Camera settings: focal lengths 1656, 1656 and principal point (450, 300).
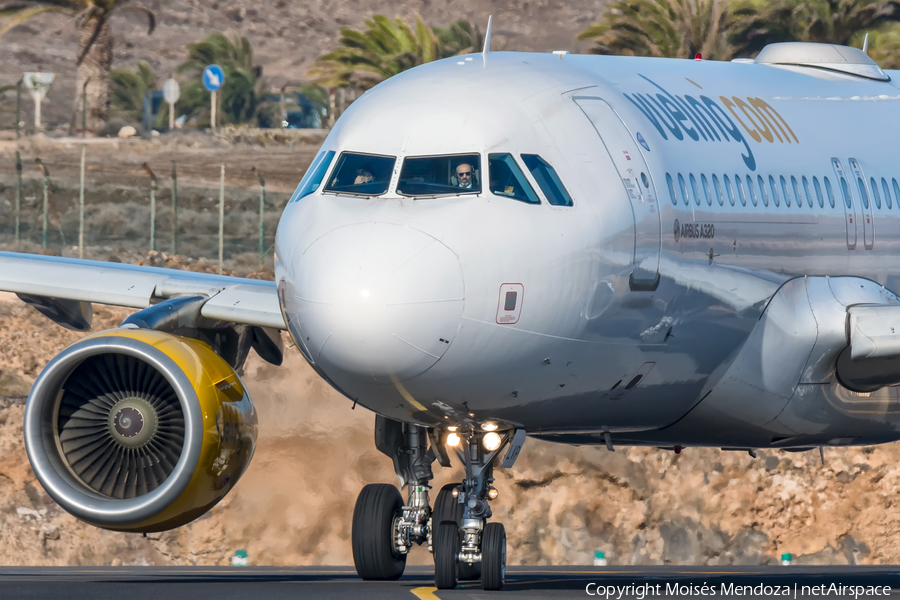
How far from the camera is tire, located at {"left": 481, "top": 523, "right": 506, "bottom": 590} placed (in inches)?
553

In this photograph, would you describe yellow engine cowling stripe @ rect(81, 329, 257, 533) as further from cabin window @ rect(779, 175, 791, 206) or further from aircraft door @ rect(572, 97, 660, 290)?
cabin window @ rect(779, 175, 791, 206)

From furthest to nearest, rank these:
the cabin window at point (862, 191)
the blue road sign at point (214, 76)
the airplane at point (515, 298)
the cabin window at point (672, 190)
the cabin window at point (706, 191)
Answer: the blue road sign at point (214, 76)
the cabin window at point (862, 191)
the cabin window at point (706, 191)
the cabin window at point (672, 190)
the airplane at point (515, 298)

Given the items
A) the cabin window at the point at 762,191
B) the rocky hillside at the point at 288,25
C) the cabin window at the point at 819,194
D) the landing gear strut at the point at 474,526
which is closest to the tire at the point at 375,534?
the landing gear strut at the point at 474,526

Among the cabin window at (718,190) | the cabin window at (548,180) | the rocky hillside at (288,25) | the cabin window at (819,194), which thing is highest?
the cabin window at (548,180)

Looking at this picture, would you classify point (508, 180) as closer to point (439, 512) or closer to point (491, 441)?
point (491, 441)

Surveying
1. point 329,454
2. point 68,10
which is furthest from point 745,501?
point 68,10

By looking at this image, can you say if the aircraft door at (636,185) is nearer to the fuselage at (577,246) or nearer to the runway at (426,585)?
the fuselage at (577,246)

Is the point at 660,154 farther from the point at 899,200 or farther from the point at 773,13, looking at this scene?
the point at 773,13

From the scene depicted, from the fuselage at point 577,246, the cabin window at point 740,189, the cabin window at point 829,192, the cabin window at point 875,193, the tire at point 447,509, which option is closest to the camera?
the fuselage at point 577,246

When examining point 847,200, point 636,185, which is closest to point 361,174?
point 636,185

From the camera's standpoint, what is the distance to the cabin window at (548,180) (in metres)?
13.0

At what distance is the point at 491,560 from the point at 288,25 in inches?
4649

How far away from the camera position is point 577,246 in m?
12.9

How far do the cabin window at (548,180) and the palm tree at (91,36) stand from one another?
42.4 meters
